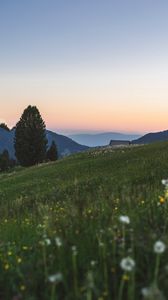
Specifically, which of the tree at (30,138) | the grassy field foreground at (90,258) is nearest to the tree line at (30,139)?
the tree at (30,138)

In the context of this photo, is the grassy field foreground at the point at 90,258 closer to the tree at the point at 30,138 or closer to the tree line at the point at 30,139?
the tree line at the point at 30,139

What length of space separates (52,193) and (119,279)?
19531 millimetres

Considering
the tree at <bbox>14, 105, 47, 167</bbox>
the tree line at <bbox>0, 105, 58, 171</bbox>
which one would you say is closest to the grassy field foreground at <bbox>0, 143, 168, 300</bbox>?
the tree line at <bbox>0, 105, 58, 171</bbox>

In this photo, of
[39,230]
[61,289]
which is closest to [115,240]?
[61,289]

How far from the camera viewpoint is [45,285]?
5.59 metres

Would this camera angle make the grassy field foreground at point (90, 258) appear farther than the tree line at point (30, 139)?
No

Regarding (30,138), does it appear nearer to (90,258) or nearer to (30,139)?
(30,139)

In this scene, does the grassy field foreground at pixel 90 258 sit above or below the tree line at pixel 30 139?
below

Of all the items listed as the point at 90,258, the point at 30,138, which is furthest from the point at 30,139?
the point at 90,258

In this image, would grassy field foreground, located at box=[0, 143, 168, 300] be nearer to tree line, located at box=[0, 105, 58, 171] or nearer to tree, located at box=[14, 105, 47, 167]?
tree line, located at box=[0, 105, 58, 171]

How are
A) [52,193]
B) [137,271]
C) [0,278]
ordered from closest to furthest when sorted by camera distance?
[137,271] < [0,278] < [52,193]

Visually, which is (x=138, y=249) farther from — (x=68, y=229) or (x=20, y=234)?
(x=20, y=234)

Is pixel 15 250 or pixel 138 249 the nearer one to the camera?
pixel 138 249

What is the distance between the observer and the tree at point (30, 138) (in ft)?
320
